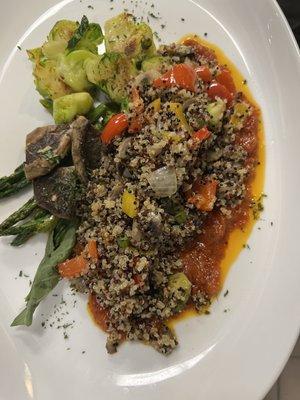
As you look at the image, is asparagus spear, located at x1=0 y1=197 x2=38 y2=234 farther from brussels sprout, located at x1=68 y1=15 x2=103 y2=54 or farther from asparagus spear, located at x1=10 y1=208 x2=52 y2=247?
brussels sprout, located at x1=68 y1=15 x2=103 y2=54

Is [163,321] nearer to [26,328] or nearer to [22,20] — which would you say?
[26,328]

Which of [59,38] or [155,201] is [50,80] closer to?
[59,38]

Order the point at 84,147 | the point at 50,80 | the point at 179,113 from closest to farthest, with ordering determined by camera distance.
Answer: the point at 179,113 < the point at 84,147 < the point at 50,80

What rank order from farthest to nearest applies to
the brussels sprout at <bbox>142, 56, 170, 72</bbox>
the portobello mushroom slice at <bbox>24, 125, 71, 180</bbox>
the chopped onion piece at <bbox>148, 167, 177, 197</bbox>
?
the brussels sprout at <bbox>142, 56, 170, 72</bbox>, the portobello mushroom slice at <bbox>24, 125, 71, 180</bbox>, the chopped onion piece at <bbox>148, 167, 177, 197</bbox>

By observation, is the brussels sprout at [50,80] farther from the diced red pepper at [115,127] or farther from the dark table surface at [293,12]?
the dark table surface at [293,12]

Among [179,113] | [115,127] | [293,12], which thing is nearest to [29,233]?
[115,127]

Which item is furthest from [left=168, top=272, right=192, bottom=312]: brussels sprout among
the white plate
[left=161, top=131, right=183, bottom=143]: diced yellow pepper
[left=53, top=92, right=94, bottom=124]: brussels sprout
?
[left=53, top=92, right=94, bottom=124]: brussels sprout

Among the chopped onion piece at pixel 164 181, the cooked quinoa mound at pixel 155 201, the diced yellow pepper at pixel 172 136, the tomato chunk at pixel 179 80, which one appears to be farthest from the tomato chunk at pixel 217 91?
the chopped onion piece at pixel 164 181
